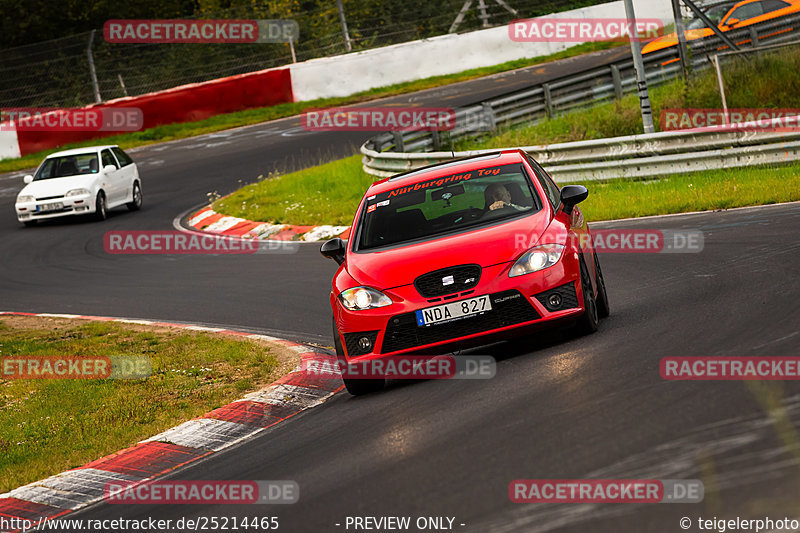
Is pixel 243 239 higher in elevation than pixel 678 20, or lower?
lower

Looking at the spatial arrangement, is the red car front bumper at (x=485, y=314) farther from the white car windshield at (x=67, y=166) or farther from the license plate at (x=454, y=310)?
the white car windshield at (x=67, y=166)

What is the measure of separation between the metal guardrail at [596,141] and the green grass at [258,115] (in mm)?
9906

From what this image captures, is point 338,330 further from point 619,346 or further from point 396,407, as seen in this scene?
point 619,346

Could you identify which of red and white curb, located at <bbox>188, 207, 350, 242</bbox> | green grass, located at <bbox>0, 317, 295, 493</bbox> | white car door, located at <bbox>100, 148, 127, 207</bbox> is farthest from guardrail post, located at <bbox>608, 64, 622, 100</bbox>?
green grass, located at <bbox>0, 317, 295, 493</bbox>

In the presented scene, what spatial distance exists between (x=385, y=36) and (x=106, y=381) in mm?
28916

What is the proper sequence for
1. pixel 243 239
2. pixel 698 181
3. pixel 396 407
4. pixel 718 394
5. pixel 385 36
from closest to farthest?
pixel 718 394 → pixel 396 407 → pixel 698 181 → pixel 243 239 → pixel 385 36

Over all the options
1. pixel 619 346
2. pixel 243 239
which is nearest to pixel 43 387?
pixel 619 346

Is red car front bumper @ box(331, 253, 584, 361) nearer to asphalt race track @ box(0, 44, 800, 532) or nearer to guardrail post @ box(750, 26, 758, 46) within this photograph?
asphalt race track @ box(0, 44, 800, 532)

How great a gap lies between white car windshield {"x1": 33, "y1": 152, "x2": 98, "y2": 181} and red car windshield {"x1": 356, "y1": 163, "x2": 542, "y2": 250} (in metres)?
16.1

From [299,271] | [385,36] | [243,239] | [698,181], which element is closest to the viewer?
[299,271]

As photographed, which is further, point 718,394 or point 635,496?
point 718,394

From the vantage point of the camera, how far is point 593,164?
59.5 feet

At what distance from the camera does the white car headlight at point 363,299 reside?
7.80m

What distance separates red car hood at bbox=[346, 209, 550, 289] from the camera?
25.4 ft
